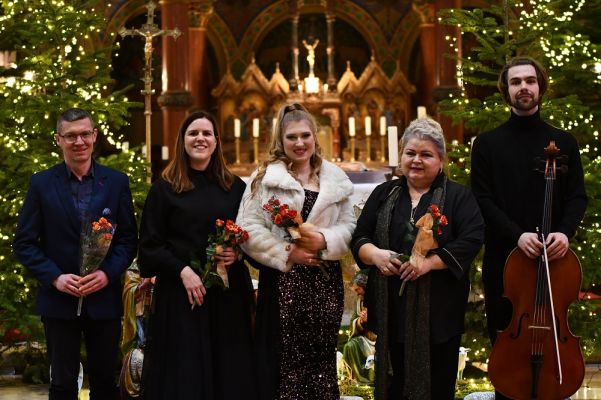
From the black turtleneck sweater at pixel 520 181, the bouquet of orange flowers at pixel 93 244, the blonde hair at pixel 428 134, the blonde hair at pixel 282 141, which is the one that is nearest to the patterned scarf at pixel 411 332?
the blonde hair at pixel 428 134

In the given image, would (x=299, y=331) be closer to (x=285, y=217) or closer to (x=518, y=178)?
(x=285, y=217)

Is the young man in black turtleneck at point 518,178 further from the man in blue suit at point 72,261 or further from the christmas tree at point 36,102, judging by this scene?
the christmas tree at point 36,102

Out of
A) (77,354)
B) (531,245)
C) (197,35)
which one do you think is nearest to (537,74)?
(531,245)

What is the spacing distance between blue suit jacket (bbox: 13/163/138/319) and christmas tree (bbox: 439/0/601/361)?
236 centimetres

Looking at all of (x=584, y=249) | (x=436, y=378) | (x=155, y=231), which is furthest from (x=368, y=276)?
(x=584, y=249)

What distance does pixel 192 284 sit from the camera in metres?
4.55

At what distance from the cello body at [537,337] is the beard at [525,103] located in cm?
66

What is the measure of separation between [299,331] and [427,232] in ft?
2.61

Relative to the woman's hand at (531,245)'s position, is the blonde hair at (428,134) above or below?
above

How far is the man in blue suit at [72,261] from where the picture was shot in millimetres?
4586

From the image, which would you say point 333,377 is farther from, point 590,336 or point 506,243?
point 590,336

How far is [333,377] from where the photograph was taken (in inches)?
185

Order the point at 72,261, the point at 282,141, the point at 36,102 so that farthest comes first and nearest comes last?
the point at 36,102
the point at 282,141
the point at 72,261

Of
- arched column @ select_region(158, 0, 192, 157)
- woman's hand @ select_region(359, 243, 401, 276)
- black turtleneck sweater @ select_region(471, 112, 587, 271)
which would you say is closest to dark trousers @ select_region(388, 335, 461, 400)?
woman's hand @ select_region(359, 243, 401, 276)
